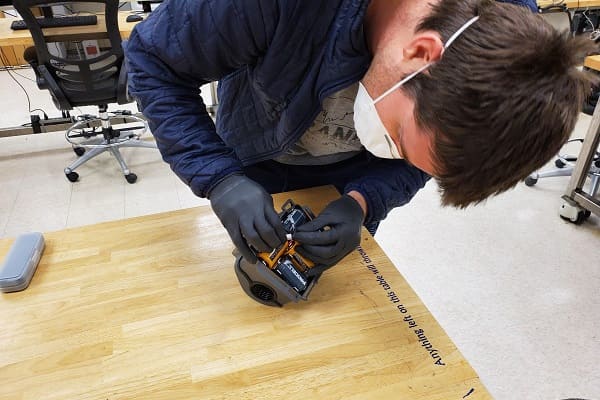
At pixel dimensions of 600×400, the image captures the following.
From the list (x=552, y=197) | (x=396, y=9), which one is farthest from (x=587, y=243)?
(x=396, y=9)

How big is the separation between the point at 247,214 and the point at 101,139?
8.23 feet

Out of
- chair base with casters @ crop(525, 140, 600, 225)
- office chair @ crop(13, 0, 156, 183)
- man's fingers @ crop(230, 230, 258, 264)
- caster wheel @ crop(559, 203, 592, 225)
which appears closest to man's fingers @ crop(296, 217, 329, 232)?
man's fingers @ crop(230, 230, 258, 264)

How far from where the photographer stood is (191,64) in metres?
0.72

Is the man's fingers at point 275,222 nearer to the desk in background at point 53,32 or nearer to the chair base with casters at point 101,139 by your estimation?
the desk in background at point 53,32

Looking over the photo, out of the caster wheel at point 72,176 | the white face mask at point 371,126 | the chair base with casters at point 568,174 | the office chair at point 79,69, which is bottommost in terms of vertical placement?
the caster wheel at point 72,176

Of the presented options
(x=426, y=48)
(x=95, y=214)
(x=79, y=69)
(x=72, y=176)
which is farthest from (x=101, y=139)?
(x=426, y=48)

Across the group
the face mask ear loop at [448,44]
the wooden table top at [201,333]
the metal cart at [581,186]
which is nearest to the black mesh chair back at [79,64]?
the wooden table top at [201,333]

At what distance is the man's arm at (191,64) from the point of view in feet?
2.17

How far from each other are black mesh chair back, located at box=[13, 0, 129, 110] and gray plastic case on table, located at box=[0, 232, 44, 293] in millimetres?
1525

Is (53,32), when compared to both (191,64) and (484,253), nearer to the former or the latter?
(191,64)

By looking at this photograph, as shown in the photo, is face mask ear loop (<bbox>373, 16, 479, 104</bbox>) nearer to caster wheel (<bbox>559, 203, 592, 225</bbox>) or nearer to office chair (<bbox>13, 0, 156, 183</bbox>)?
office chair (<bbox>13, 0, 156, 183</bbox>)

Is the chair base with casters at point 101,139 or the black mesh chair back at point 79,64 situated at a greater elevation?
the black mesh chair back at point 79,64

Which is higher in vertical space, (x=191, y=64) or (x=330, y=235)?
(x=191, y=64)

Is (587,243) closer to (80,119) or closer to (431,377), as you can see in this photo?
(431,377)
